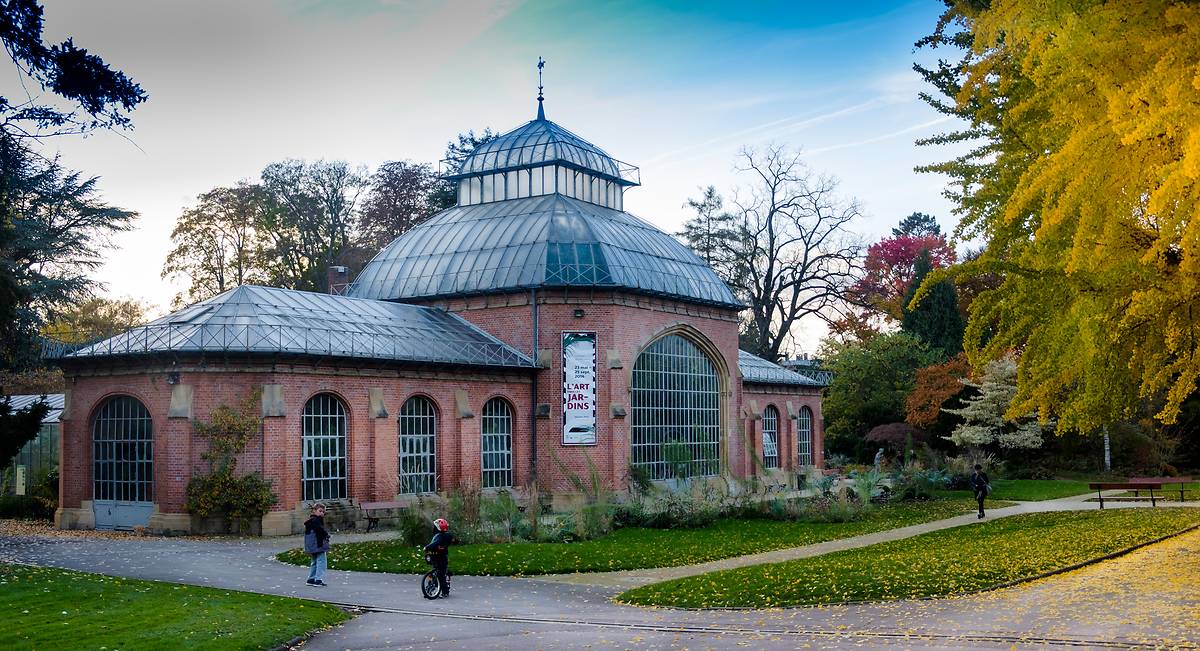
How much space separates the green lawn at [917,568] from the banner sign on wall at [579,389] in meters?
12.2

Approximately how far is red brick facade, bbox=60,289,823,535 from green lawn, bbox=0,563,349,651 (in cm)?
941

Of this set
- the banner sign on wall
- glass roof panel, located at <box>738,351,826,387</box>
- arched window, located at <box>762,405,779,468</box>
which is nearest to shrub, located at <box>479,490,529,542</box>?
the banner sign on wall

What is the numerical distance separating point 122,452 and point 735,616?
19.3 metres

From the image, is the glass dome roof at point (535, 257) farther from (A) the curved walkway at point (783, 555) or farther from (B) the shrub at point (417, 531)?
(B) the shrub at point (417, 531)

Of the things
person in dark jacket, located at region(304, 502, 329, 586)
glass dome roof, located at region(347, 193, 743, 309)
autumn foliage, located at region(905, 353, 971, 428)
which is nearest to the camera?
person in dark jacket, located at region(304, 502, 329, 586)

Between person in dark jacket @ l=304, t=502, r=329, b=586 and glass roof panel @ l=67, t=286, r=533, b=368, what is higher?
glass roof panel @ l=67, t=286, r=533, b=368

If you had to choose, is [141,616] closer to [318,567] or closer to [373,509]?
[318,567]

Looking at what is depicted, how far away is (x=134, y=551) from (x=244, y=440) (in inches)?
178

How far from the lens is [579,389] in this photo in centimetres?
3362

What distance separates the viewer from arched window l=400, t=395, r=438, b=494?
98.4ft

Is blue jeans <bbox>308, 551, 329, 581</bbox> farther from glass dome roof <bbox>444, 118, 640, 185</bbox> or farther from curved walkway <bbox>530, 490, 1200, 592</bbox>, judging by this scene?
glass dome roof <bbox>444, 118, 640, 185</bbox>

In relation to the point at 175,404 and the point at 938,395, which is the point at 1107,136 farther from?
the point at 938,395

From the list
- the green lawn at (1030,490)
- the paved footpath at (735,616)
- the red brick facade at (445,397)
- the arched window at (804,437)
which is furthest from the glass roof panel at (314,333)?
the arched window at (804,437)

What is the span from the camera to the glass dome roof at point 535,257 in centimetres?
3478
